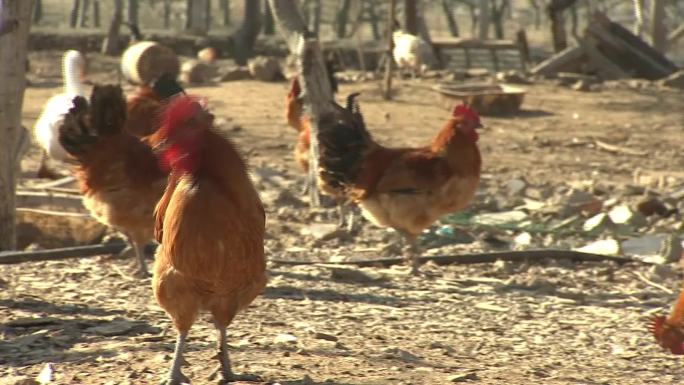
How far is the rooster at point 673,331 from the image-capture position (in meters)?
5.01

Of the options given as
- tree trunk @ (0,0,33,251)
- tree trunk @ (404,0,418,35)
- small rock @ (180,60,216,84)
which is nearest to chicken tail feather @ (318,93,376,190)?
tree trunk @ (0,0,33,251)

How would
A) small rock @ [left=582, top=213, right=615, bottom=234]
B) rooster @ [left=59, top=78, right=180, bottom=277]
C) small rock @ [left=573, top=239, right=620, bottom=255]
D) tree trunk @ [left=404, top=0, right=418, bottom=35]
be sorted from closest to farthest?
rooster @ [left=59, top=78, right=180, bottom=277], small rock @ [left=573, top=239, right=620, bottom=255], small rock @ [left=582, top=213, right=615, bottom=234], tree trunk @ [left=404, top=0, right=418, bottom=35]

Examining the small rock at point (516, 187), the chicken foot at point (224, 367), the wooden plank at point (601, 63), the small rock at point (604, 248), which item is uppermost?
the wooden plank at point (601, 63)

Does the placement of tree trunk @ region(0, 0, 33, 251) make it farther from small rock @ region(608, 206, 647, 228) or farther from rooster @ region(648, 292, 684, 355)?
small rock @ region(608, 206, 647, 228)

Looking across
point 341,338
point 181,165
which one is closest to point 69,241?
point 341,338

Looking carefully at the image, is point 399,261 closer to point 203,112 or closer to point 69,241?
point 69,241

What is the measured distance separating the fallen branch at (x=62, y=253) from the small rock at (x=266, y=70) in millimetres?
12039

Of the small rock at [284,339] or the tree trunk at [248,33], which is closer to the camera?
the small rock at [284,339]

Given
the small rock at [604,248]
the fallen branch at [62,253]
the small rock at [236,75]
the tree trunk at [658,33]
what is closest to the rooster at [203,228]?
the fallen branch at [62,253]

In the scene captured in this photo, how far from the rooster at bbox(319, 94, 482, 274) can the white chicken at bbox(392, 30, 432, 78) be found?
12056mm

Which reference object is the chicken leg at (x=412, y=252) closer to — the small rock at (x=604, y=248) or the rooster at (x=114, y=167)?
the small rock at (x=604, y=248)

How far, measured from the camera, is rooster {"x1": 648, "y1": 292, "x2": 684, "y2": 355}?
5012mm

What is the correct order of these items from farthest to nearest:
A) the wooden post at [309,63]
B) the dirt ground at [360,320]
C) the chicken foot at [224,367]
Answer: the wooden post at [309,63] → the dirt ground at [360,320] → the chicken foot at [224,367]

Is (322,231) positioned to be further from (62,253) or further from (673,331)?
(673,331)
